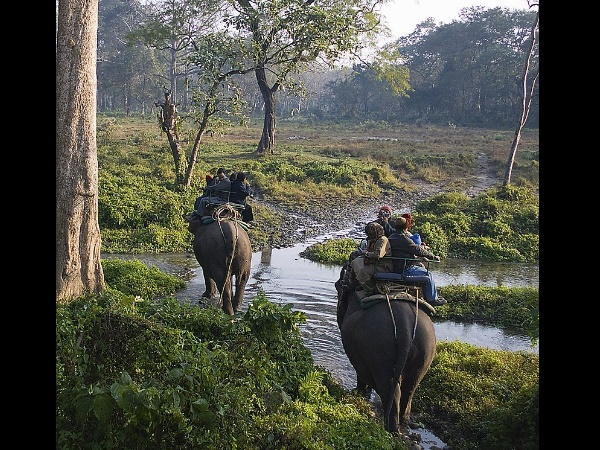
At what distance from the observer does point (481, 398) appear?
6.88 meters

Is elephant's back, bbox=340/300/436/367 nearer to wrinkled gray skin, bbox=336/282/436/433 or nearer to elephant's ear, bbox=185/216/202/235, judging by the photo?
wrinkled gray skin, bbox=336/282/436/433

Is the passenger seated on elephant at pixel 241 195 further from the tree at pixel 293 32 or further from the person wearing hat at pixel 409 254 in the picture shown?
the tree at pixel 293 32

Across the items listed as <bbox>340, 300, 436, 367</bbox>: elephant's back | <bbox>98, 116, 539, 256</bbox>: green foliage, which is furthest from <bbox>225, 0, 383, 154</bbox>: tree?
<bbox>340, 300, 436, 367</bbox>: elephant's back

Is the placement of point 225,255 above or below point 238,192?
below

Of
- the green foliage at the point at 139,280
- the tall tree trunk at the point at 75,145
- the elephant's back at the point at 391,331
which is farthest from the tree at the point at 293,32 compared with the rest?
the elephant's back at the point at 391,331

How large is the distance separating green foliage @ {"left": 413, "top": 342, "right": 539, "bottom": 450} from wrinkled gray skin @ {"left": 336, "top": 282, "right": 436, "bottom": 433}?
2.59ft

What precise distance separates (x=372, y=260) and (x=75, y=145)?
152 inches

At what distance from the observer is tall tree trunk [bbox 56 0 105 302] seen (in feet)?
24.1

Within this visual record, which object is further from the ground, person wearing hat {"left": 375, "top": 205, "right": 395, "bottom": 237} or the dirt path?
person wearing hat {"left": 375, "top": 205, "right": 395, "bottom": 237}

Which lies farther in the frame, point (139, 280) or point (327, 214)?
point (327, 214)

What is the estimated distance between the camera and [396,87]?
105 feet

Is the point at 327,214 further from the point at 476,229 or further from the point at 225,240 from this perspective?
the point at 225,240

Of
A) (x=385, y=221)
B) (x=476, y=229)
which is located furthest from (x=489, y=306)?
(x=476, y=229)

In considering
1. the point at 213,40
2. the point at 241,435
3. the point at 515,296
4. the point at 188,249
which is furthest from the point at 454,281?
the point at 213,40
